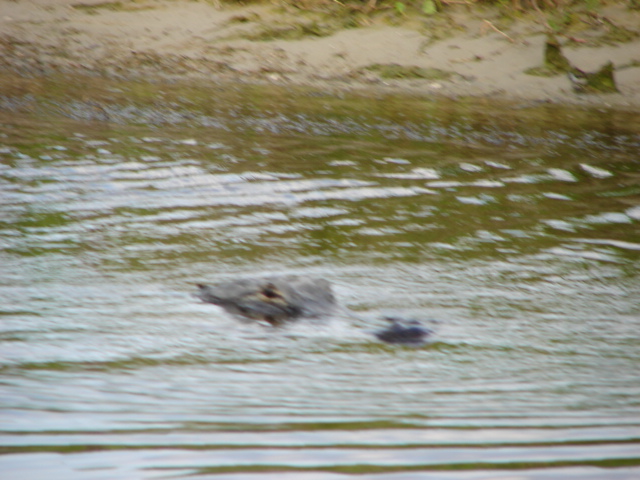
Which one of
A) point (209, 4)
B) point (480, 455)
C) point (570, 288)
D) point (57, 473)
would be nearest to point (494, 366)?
point (480, 455)

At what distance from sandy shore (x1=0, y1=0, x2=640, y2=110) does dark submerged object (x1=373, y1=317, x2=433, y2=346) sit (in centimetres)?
536

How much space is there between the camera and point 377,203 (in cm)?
505

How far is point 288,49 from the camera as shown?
905 centimetres

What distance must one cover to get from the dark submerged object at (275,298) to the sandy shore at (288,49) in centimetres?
520

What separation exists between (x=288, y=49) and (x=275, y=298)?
20.1ft

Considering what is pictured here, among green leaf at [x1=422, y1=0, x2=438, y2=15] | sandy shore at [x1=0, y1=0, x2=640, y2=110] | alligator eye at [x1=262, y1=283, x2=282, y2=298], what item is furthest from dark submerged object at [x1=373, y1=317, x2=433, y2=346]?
green leaf at [x1=422, y1=0, x2=438, y2=15]

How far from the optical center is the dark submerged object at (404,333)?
3.10 metres

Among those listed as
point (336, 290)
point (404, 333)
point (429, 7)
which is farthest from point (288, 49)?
point (404, 333)

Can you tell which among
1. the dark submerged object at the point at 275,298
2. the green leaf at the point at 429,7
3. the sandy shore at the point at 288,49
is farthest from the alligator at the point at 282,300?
the green leaf at the point at 429,7

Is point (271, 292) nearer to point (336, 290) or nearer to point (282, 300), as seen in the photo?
point (282, 300)

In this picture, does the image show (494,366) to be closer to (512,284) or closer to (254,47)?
(512,284)

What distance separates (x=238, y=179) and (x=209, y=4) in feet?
16.4

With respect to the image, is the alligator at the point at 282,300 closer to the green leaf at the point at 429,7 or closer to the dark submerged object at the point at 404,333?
the dark submerged object at the point at 404,333

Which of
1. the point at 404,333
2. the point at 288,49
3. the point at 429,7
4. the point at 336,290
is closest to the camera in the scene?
the point at 404,333
